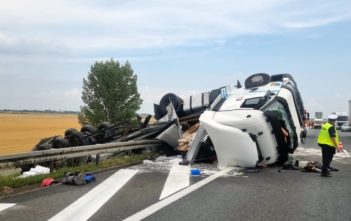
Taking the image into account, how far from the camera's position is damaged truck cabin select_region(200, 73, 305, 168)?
1039 cm

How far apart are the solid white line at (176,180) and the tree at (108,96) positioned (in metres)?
14.2

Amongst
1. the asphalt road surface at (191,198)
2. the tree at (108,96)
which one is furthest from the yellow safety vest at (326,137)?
the tree at (108,96)

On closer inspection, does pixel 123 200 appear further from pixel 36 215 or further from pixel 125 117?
pixel 125 117

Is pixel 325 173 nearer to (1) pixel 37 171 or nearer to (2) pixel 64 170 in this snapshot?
(2) pixel 64 170

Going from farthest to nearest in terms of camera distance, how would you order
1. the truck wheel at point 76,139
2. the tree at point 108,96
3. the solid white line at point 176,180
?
the tree at point 108,96
the truck wheel at point 76,139
the solid white line at point 176,180

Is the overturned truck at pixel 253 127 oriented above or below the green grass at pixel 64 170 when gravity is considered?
above

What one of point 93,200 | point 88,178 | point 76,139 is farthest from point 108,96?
point 93,200

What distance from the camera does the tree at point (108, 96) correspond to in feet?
81.8

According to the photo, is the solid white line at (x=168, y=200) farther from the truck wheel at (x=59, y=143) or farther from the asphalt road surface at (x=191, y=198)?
the truck wheel at (x=59, y=143)

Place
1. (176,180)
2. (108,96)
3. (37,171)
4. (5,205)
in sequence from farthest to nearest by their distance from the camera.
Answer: (108,96) → (37,171) → (176,180) → (5,205)

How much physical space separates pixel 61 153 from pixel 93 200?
294 cm

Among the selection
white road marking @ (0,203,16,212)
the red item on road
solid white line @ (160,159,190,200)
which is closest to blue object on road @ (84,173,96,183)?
the red item on road

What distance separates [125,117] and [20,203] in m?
18.3

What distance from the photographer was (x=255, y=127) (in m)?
10.4
